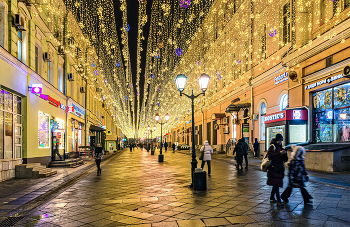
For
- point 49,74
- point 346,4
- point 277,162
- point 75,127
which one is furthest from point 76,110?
point 277,162

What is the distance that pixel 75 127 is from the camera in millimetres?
27750

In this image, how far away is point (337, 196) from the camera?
7.95 m

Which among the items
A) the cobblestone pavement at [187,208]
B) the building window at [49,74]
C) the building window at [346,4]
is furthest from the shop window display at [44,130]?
the building window at [346,4]

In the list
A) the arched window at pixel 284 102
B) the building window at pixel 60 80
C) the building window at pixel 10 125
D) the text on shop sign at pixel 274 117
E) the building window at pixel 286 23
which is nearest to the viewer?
the building window at pixel 10 125

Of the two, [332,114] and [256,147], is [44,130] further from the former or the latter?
[332,114]

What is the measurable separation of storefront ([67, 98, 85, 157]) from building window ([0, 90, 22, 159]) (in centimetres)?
964

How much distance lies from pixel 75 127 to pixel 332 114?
2166 cm

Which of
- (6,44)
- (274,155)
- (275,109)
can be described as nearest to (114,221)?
(274,155)

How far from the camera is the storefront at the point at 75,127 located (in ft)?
81.4

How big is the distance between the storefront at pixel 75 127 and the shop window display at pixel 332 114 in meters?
18.2

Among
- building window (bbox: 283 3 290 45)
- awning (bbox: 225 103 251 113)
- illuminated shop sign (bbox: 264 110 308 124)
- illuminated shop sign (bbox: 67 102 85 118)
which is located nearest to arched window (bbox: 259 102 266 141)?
awning (bbox: 225 103 251 113)

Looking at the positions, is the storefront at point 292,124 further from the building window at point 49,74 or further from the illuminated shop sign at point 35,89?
the building window at point 49,74

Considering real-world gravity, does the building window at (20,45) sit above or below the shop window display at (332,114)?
above

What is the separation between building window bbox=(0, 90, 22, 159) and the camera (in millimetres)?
12523
